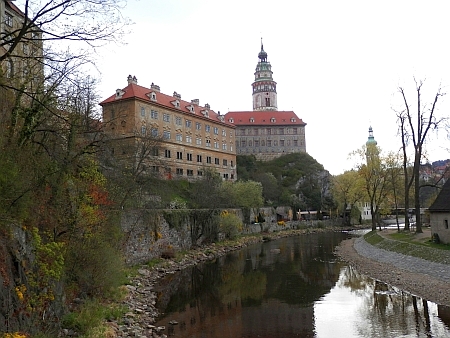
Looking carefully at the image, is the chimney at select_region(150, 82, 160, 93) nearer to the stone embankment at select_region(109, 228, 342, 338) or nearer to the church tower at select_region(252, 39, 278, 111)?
the stone embankment at select_region(109, 228, 342, 338)

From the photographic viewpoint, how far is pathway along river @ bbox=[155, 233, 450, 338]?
12.4 meters

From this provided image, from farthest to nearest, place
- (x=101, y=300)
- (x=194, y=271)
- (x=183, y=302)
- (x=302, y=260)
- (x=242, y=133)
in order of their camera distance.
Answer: (x=242, y=133) → (x=302, y=260) → (x=194, y=271) → (x=183, y=302) → (x=101, y=300)

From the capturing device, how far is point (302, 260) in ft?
92.3

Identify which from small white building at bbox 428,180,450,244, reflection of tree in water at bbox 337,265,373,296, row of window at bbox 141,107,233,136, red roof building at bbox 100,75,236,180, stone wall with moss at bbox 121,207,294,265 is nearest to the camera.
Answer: reflection of tree in water at bbox 337,265,373,296

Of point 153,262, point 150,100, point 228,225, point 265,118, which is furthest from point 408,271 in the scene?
point 265,118

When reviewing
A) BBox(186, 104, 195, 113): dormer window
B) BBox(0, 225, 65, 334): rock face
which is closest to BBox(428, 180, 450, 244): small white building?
BBox(0, 225, 65, 334): rock face

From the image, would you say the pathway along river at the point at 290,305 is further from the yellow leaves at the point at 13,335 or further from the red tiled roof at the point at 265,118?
the red tiled roof at the point at 265,118

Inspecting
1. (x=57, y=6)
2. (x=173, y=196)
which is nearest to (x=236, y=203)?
(x=173, y=196)

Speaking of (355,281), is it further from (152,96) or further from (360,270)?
(152,96)

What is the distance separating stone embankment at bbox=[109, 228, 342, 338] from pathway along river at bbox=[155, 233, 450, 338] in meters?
0.46

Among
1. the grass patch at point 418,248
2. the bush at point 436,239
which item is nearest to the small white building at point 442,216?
the bush at point 436,239

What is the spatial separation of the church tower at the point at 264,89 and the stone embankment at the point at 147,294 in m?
61.5

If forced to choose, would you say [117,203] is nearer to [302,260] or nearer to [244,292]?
[244,292]

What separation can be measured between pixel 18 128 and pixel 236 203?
3551cm
